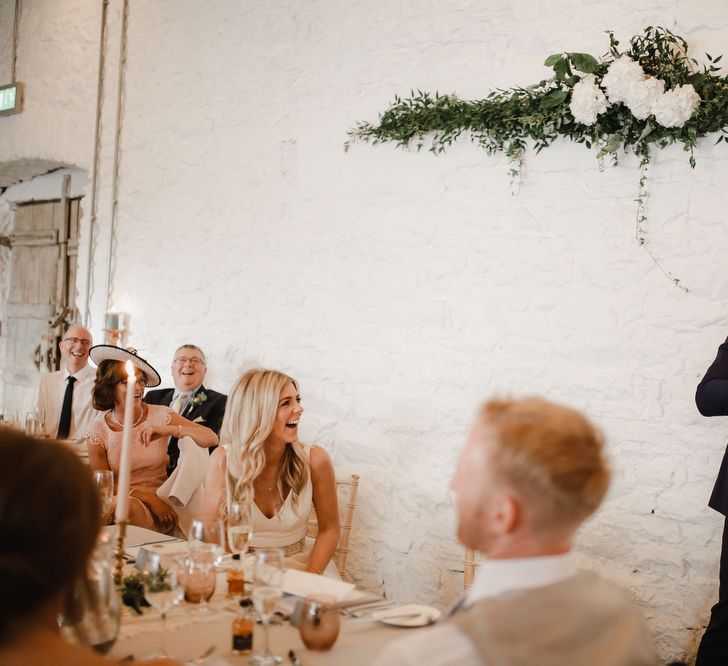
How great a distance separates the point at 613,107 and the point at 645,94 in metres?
0.20

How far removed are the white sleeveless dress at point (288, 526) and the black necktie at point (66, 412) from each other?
113 inches

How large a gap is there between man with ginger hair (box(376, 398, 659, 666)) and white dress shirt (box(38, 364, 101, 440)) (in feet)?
14.8

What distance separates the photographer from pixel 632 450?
135 inches

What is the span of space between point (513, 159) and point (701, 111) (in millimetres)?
895

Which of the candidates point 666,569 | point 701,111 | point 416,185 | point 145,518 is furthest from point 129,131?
point 666,569

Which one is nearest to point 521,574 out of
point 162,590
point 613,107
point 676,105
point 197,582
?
point 162,590

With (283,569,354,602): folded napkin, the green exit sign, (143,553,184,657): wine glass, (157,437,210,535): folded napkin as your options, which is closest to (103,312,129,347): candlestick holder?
(157,437,210,535): folded napkin

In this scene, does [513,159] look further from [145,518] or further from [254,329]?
[145,518]

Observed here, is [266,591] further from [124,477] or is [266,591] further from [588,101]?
[588,101]

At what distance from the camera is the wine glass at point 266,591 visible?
1610 mm

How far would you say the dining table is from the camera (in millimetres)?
1634

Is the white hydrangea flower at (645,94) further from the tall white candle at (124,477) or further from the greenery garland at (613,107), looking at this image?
the tall white candle at (124,477)

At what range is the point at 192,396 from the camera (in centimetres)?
487

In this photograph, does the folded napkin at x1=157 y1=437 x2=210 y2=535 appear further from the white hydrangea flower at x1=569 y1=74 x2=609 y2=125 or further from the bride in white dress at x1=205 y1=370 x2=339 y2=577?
the white hydrangea flower at x1=569 y1=74 x2=609 y2=125
